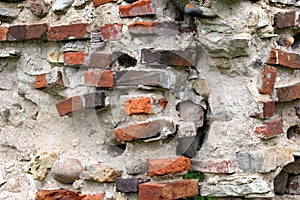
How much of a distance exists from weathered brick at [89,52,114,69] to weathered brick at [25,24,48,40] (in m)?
0.27

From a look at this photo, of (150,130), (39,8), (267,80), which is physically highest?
(39,8)

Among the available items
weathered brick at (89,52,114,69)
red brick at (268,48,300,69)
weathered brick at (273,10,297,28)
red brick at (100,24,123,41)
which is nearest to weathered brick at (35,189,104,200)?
weathered brick at (89,52,114,69)

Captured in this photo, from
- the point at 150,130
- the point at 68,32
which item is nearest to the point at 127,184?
the point at 150,130

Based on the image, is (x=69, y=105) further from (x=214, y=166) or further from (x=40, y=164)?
(x=214, y=166)

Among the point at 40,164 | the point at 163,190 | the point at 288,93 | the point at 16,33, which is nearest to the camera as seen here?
the point at 163,190

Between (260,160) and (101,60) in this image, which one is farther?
(101,60)

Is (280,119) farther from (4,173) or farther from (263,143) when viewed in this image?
(4,173)

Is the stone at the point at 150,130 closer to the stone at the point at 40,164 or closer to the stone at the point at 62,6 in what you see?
the stone at the point at 40,164

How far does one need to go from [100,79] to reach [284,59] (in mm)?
716

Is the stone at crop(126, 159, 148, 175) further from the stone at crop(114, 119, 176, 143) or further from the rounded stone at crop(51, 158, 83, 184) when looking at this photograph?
the rounded stone at crop(51, 158, 83, 184)

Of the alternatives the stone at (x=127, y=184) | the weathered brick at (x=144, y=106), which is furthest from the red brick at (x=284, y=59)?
the stone at (x=127, y=184)

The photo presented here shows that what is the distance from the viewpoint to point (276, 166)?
1.93m

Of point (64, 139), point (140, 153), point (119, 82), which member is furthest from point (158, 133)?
point (64, 139)

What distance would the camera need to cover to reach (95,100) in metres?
1.97
